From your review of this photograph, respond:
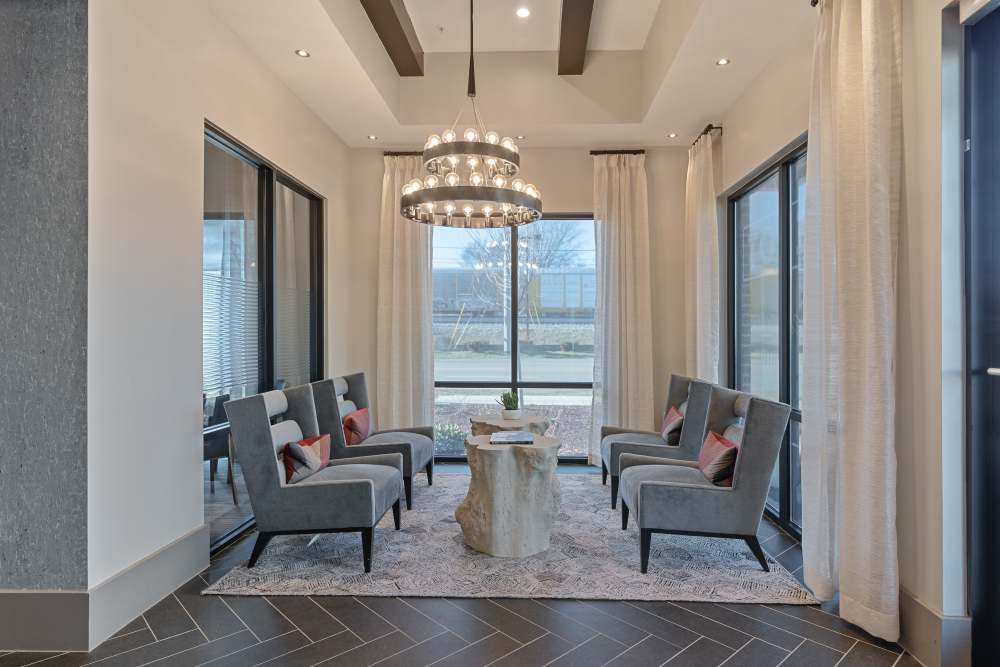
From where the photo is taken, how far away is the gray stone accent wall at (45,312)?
2344 millimetres

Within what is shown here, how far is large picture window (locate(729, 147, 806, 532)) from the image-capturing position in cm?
367

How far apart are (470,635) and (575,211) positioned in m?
4.13

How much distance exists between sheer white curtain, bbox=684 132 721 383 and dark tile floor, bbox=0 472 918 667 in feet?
8.07

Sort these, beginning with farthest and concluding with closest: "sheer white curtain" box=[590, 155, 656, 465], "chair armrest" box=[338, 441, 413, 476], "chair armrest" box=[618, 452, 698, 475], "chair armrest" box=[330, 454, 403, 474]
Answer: "sheer white curtain" box=[590, 155, 656, 465] → "chair armrest" box=[338, 441, 413, 476] → "chair armrest" box=[330, 454, 403, 474] → "chair armrest" box=[618, 452, 698, 475]

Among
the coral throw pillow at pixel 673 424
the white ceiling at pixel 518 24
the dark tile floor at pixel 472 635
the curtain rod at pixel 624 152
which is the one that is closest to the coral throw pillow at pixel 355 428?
the dark tile floor at pixel 472 635

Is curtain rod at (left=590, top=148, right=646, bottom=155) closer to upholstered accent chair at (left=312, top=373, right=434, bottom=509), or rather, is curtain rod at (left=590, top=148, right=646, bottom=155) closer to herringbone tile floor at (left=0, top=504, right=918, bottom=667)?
upholstered accent chair at (left=312, top=373, right=434, bottom=509)

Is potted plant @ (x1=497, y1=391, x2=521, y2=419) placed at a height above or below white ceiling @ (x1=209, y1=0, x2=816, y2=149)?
below

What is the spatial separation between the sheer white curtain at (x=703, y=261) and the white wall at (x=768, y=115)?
0.16 meters

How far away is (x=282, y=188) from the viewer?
172 inches

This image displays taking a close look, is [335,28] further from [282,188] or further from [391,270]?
[391,270]

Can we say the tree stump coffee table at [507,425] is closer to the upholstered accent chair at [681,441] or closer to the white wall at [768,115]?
the upholstered accent chair at [681,441]

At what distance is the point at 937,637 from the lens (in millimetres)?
2145

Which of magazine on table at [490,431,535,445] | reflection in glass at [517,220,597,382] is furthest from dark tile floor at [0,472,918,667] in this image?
reflection in glass at [517,220,597,382]

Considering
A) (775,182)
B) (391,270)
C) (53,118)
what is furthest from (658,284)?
(53,118)
